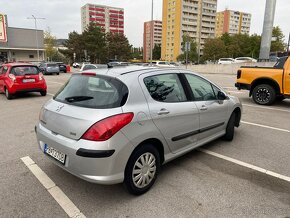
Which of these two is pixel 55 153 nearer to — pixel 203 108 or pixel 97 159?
pixel 97 159

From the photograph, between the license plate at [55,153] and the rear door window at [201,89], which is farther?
the rear door window at [201,89]

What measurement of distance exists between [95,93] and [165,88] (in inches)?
40.3

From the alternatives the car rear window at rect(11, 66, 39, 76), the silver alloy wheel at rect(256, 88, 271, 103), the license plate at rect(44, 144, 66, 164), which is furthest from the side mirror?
the car rear window at rect(11, 66, 39, 76)

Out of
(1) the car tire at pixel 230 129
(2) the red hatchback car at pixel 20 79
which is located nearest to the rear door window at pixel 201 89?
(1) the car tire at pixel 230 129

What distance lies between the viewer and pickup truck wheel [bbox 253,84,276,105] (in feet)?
28.6

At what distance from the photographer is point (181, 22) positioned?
93.6m

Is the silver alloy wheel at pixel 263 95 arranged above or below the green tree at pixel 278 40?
below

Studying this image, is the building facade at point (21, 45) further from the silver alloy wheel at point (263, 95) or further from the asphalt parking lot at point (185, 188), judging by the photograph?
the asphalt parking lot at point (185, 188)

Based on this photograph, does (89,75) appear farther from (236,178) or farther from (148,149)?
(236,178)

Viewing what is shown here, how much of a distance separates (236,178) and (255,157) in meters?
0.98

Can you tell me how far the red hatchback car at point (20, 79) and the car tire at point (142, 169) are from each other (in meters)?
8.96

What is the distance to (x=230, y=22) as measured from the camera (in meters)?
126

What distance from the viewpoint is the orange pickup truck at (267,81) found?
27.4 ft

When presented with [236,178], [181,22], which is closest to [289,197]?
[236,178]
